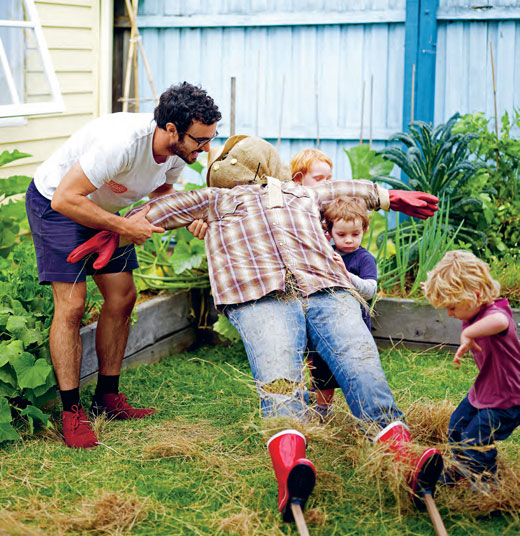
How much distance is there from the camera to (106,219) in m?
2.98

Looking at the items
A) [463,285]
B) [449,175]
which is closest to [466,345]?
[463,285]

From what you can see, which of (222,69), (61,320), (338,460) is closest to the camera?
(338,460)

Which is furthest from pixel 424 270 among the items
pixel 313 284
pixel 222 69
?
pixel 222 69

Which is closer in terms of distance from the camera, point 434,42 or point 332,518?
point 332,518

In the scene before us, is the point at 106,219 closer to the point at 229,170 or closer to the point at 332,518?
the point at 229,170

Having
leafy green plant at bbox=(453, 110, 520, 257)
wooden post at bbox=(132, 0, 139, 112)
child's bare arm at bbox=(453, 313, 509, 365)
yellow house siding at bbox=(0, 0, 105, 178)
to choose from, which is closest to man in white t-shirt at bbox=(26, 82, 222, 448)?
child's bare arm at bbox=(453, 313, 509, 365)

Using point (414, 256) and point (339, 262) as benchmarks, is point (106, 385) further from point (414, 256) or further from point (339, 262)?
point (414, 256)

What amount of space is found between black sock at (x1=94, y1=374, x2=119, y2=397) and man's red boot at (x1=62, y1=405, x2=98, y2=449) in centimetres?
27

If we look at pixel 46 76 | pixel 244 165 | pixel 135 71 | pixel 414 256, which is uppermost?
pixel 135 71

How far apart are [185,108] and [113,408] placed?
1.42 meters

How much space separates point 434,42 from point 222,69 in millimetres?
1746

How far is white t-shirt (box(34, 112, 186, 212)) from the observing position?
117 inches

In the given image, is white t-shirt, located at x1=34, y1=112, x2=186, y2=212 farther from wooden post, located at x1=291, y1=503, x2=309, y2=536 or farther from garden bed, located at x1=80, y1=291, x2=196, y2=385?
wooden post, located at x1=291, y1=503, x2=309, y2=536

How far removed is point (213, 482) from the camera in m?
2.73
